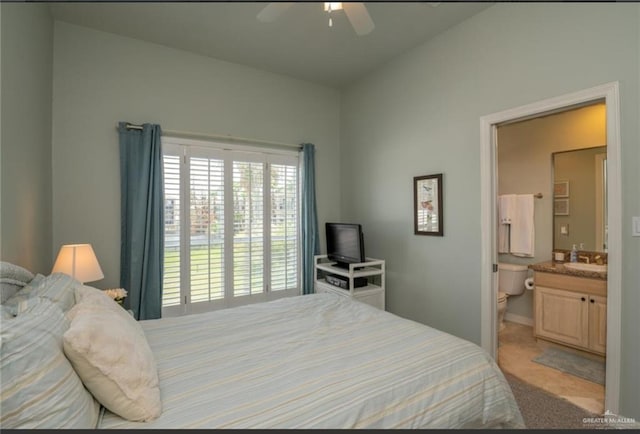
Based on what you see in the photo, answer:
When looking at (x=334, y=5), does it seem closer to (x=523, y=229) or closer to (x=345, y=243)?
(x=345, y=243)

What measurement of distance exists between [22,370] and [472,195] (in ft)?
9.30

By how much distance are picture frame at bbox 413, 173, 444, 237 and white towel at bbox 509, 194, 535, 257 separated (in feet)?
5.15

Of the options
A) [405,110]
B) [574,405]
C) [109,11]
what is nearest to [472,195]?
[405,110]

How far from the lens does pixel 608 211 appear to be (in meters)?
1.91

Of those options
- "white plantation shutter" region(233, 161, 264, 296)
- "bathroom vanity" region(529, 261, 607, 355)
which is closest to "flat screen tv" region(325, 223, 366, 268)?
"white plantation shutter" region(233, 161, 264, 296)

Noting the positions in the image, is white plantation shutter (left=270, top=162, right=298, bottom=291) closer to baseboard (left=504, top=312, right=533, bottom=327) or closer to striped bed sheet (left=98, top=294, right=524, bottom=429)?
striped bed sheet (left=98, top=294, right=524, bottom=429)

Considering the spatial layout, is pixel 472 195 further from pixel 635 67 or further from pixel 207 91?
pixel 207 91

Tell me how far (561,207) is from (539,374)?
195 centimetres

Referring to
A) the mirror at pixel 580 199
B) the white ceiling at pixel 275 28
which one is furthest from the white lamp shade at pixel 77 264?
the mirror at pixel 580 199

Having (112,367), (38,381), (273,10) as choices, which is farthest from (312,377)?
(273,10)

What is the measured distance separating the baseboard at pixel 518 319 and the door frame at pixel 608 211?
1.64 meters

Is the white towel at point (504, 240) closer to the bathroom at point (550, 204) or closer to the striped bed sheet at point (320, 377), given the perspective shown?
the bathroom at point (550, 204)

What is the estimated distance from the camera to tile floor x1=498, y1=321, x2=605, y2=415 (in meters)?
2.24

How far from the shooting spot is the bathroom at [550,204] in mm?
3141
